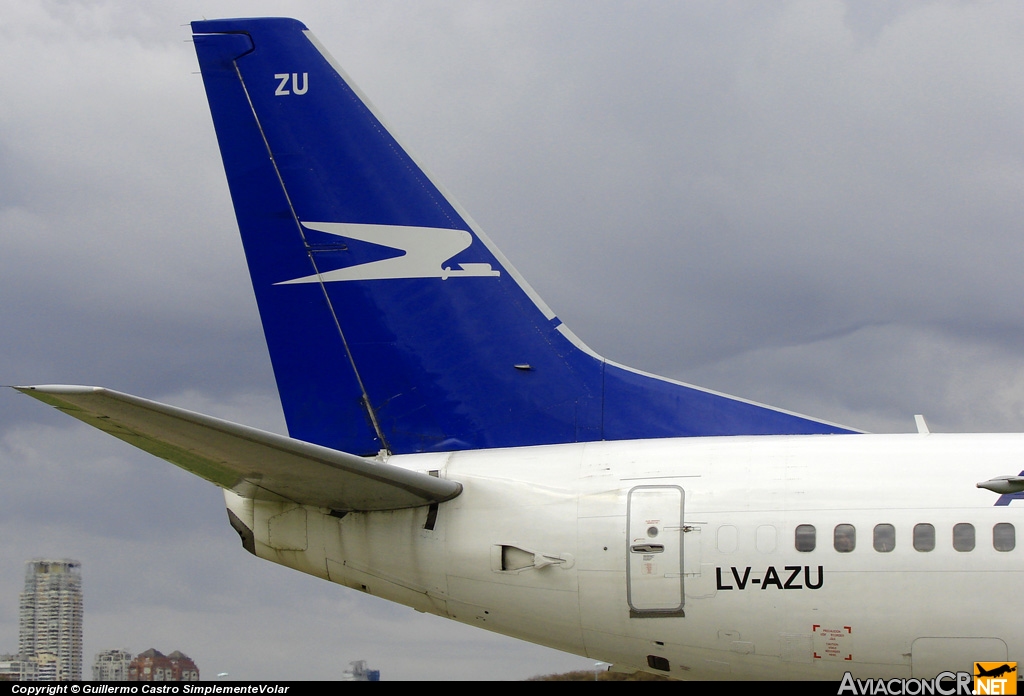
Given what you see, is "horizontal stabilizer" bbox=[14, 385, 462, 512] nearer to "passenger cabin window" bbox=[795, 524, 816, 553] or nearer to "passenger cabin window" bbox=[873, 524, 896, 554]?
"passenger cabin window" bbox=[795, 524, 816, 553]

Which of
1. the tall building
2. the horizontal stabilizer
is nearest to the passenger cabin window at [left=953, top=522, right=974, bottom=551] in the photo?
the horizontal stabilizer

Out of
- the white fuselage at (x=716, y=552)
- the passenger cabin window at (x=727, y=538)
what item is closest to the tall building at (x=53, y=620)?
the white fuselage at (x=716, y=552)

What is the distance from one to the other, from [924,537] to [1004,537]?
66cm

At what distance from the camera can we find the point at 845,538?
9.69 metres

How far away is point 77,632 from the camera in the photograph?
43.8 feet

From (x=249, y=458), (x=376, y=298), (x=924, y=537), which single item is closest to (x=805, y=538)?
(x=924, y=537)

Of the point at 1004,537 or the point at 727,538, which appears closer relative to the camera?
the point at 1004,537

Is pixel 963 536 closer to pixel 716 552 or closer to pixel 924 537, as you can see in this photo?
pixel 924 537

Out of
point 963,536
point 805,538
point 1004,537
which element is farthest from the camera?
point 805,538

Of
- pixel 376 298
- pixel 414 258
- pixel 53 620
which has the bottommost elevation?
pixel 53 620

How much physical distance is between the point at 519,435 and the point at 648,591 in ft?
7.90

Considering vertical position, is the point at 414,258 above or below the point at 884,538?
above

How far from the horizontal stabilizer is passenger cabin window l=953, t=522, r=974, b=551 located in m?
4.70

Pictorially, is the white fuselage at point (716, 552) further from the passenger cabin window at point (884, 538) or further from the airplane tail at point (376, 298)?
the airplane tail at point (376, 298)
